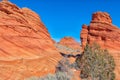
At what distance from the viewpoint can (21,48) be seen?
30.2m

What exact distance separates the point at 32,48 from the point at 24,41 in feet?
4.26

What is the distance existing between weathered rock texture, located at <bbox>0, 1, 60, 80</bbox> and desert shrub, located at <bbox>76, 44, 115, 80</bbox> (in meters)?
3.83

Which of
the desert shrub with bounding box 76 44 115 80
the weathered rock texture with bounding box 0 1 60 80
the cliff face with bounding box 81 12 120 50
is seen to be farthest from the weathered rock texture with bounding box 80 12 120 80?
the weathered rock texture with bounding box 0 1 60 80

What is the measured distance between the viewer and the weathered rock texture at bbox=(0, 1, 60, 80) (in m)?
27.6

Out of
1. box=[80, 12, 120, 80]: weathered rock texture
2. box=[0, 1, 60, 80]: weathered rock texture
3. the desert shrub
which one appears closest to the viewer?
box=[0, 1, 60, 80]: weathered rock texture

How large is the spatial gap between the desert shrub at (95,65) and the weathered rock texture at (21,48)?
383 centimetres

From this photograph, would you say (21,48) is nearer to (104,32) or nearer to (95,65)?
(95,65)

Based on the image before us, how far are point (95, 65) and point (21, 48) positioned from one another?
10361 mm

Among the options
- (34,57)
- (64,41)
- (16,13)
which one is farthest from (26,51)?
(64,41)

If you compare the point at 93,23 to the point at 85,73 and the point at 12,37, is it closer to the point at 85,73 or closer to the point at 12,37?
the point at 85,73

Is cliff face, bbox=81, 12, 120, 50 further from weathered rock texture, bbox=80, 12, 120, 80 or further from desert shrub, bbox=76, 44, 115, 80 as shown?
desert shrub, bbox=76, 44, 115, 80

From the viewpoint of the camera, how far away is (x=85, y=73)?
3494 centimetres

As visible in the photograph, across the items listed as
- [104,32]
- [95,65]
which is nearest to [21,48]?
[95,65]

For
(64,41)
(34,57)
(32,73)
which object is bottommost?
(32,73)
